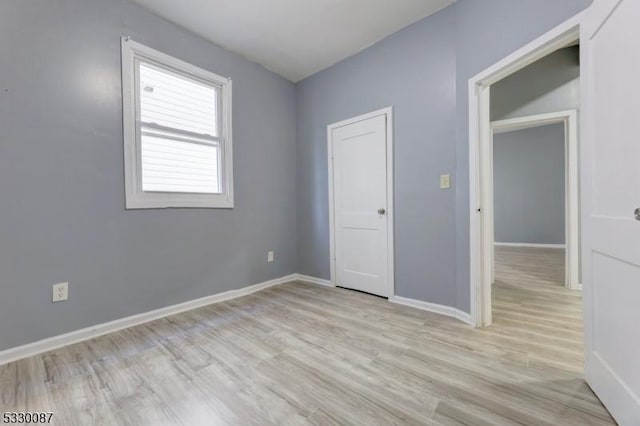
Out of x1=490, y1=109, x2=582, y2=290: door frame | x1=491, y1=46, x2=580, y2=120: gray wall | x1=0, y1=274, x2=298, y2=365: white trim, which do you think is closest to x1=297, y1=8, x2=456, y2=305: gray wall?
x1=490, y1=109, x2=582, y2=290: door frame

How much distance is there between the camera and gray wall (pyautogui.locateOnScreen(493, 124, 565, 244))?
5965 mm

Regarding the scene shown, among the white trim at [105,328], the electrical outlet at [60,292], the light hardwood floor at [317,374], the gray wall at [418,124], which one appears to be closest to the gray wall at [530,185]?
the light hardwood floor at [317,374]

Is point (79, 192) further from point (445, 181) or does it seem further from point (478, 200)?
point (478, 200)

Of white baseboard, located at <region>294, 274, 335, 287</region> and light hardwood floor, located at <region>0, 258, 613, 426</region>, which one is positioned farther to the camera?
white baseboard, located at <region>294, 274, 335, 287</region>

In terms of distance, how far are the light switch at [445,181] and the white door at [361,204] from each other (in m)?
0.56

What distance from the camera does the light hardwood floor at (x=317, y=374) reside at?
48.4 inches

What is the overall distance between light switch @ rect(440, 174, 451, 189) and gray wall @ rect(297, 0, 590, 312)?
0.15 ft

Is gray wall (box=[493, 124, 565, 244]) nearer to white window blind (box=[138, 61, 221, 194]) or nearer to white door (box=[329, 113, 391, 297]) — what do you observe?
white door (box=[329, 113, 391, 297])

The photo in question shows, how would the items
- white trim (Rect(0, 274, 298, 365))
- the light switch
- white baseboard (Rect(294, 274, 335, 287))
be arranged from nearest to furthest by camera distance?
white trim (Rect(0, 274, 298, 365))
the light switch
white baseboard (Rect(294, 274, 335, 287))

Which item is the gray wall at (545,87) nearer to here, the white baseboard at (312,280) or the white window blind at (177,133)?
the white baseboard at (312,280)

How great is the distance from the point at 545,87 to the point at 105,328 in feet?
16.8

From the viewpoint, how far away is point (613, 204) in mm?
1151

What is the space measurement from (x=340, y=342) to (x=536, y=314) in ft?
5.92

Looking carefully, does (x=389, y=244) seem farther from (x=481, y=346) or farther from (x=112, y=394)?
(x=112, y=394)
